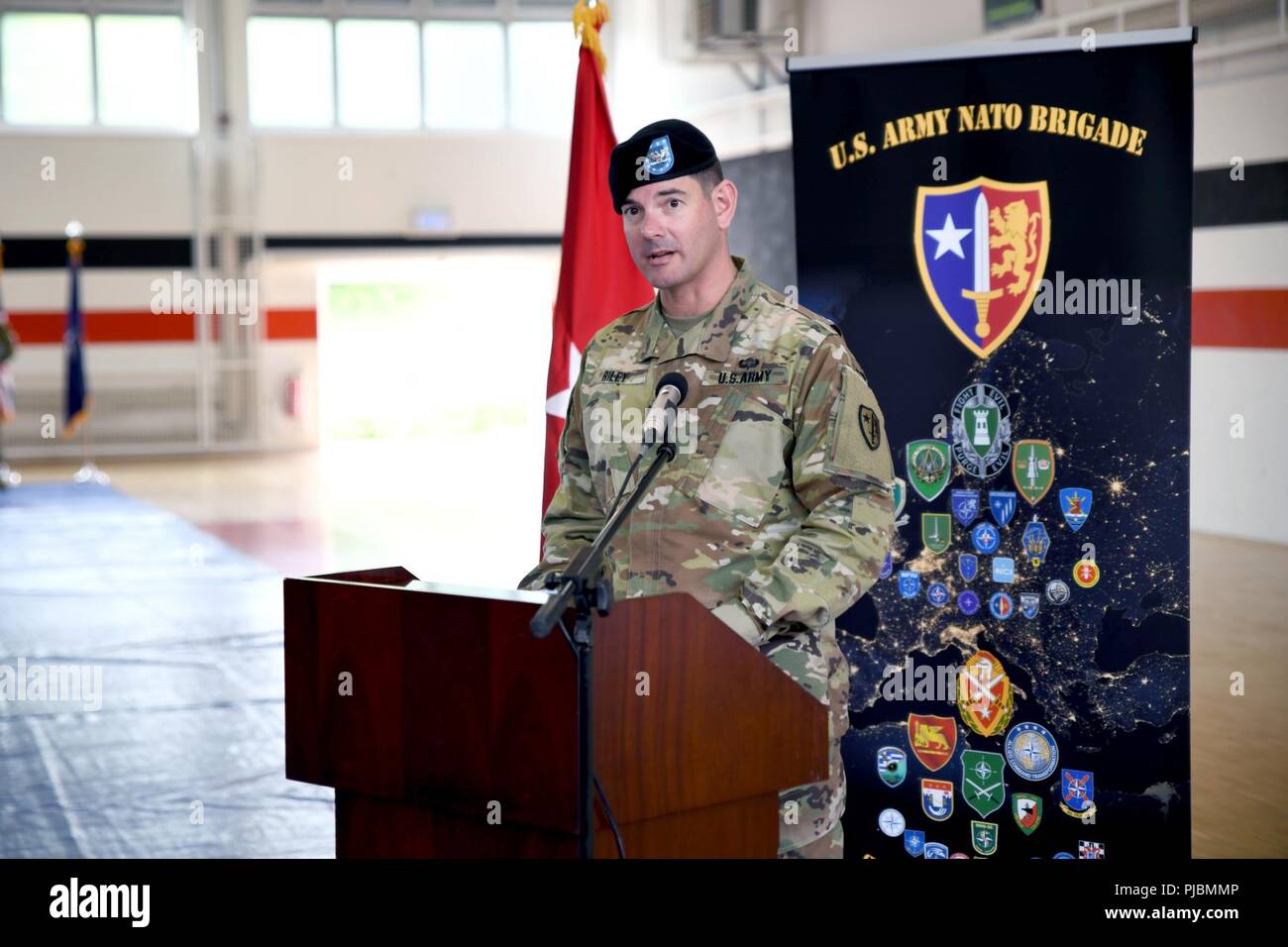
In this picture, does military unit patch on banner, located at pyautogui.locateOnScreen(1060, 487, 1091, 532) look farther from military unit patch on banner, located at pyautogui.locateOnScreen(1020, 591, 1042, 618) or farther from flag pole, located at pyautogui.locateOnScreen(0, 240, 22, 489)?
flag pole, located at pyautogui.locateOnScreen(0, 240, 22, 489)

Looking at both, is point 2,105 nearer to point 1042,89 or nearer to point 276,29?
point 276,29

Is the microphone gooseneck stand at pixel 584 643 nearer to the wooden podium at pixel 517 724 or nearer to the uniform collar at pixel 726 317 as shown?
the wooden podium at pixel 517 724

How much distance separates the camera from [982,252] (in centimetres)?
333

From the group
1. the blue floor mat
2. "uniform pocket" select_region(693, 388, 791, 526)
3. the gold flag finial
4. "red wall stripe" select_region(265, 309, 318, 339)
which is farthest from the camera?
"red wall stripe" select_region(265, 309, 318, 339)

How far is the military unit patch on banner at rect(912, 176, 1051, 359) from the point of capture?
3.29 m

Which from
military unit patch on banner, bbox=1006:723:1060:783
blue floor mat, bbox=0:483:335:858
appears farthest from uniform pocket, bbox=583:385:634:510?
blue floor mat, bbox=0:483:335:858

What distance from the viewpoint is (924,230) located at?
3375 millimetres

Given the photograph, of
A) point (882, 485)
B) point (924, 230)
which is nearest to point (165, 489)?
point (924, 230)

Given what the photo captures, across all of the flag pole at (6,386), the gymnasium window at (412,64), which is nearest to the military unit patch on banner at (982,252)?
the flag pole at (6,386)

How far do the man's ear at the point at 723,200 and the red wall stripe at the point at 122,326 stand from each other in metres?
14.8

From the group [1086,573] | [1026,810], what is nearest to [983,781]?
[1026,810]

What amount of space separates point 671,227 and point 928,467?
53.9 inches

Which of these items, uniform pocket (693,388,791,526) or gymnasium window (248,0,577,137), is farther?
gymnasium window (248,0,577,137)

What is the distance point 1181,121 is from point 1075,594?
104cm
